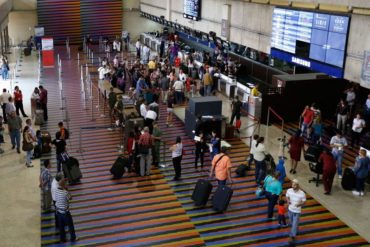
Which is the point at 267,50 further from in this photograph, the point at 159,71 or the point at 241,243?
the point at 241,243

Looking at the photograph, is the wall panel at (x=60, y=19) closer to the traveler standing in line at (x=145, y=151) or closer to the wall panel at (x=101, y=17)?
the wall panel at (x=101, y=17)

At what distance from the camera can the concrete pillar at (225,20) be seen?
2154 cm

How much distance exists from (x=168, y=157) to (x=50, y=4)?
29.0 m

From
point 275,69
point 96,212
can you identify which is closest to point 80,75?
point 275,69

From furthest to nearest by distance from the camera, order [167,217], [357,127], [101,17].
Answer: [101,17], [357,127], [167,217]

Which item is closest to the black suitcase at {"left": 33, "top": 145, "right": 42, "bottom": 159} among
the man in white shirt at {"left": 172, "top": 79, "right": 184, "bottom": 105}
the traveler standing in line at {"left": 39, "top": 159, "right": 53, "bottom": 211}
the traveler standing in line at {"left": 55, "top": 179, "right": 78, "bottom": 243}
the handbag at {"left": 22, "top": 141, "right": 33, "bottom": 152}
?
the handbag at {"left": 22, "top": 141, "right": 33, "bottom": 152}

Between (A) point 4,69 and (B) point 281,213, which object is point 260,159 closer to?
(B) point 281,213

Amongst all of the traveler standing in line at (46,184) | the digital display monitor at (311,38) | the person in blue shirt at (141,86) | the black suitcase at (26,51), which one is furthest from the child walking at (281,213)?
the black suitcase at (26,51)

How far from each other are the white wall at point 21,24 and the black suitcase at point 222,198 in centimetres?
3279

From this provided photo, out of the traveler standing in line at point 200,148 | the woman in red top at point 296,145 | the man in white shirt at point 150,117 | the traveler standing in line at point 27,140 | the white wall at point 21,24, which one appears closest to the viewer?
the woman in red top at point 296,145

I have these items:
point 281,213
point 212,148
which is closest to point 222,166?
point 281,213

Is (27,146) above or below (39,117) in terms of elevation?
above

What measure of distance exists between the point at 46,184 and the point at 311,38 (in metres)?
9.55

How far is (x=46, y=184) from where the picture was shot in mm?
10281
